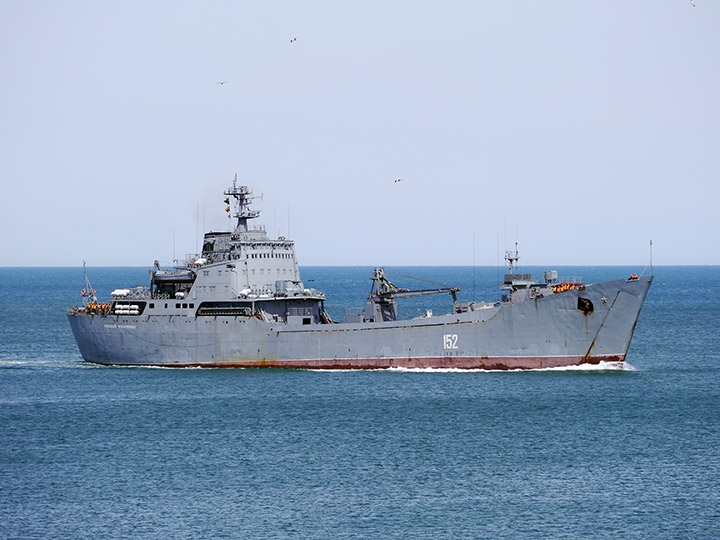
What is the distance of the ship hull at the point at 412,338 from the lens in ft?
155

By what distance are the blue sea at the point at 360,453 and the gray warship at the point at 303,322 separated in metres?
1.11

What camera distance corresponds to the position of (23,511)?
92.5 ft

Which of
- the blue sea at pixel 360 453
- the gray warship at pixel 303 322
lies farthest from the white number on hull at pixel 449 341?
the blue sea at pixel 360 453

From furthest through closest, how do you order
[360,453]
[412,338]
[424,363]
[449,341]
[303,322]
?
[303,322]
[424,363]
[412,338]
[449,341]
[360,453]

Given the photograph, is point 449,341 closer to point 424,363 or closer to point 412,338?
point 424,363

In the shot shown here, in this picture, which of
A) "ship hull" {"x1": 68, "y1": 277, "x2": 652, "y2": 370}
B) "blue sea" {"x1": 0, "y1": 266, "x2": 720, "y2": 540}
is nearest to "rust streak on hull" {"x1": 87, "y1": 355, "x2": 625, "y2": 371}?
"ship hull" {"x1": 68, "y1": 277, "x2": 652, "y2": 370}

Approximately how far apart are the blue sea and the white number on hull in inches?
68.4

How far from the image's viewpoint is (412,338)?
49.1 m

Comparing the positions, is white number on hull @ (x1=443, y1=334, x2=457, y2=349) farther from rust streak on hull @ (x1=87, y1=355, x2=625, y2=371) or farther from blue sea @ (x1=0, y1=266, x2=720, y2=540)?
blue sea @ (x1=0, y1=266, x2=720, y2=540)

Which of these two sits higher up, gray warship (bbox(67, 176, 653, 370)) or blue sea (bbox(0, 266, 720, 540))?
gray warship (bbox(67, 176, 653, 370))

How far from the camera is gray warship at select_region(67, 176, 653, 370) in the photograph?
156 ft

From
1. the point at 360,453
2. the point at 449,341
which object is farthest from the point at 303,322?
the point at 360,453

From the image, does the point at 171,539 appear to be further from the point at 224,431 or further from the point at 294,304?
the point at 294,304

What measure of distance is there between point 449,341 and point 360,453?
1560 centimetres
